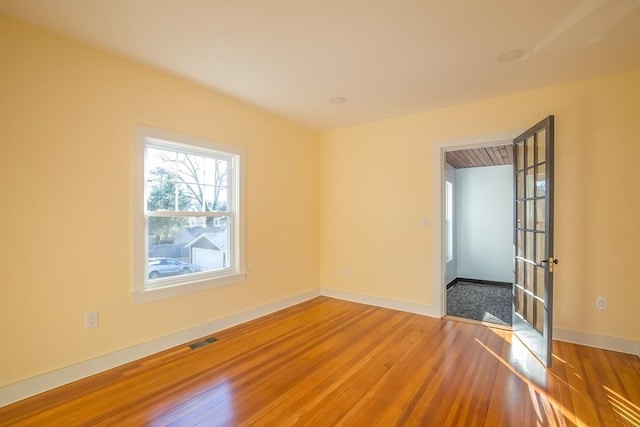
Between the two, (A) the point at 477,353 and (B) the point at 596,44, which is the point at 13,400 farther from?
(B) the point at 596,44

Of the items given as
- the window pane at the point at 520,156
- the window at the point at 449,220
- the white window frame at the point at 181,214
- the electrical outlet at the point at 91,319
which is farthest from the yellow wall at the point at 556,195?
the electrical outlet at the point at 91,319

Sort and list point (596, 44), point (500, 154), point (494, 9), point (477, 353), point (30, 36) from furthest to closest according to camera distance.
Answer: point (500, 154), point (477, 353), point (596, 44), point (30, 36), point (494, 9)

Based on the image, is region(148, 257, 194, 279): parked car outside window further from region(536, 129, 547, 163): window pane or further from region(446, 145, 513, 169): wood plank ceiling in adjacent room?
region(446, 145, 513, 169): wood plank ceiling in adjacent room

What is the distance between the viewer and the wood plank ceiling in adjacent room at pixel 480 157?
4.71 meters

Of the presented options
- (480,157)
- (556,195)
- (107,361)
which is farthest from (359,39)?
(480,157)

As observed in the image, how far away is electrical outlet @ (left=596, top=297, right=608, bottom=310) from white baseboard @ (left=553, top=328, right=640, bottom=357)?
269mm

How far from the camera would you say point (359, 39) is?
2303mm

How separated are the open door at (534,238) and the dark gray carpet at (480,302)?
64cm

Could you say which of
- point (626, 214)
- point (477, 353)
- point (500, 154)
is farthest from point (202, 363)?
point (500, 154)

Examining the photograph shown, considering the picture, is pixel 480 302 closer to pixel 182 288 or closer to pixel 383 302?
pixel 383 302

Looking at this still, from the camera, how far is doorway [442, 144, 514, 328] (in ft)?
19.3

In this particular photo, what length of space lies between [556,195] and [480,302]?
218 cm

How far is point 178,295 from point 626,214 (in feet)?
14.2

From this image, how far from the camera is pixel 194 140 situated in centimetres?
313
